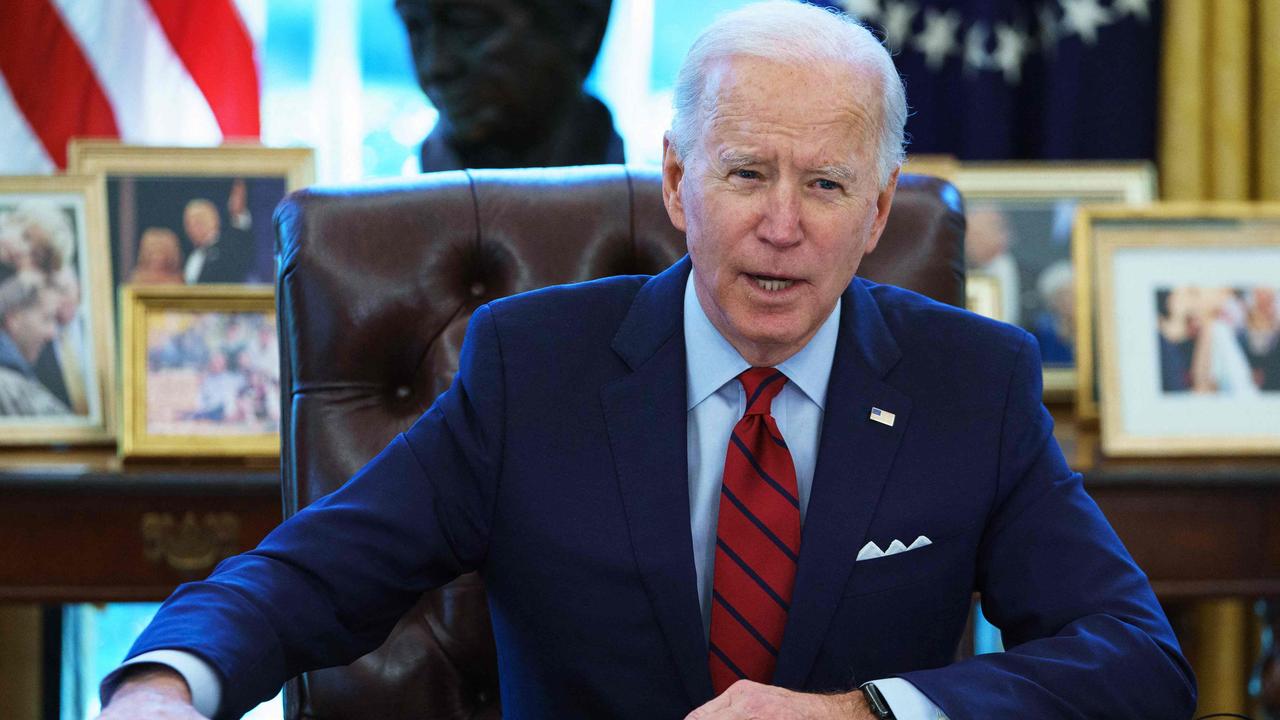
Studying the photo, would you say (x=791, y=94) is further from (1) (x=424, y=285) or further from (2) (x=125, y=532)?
(2) (x=125, y=532)

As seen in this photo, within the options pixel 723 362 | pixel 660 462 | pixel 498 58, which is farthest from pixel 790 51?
pixel 498 58

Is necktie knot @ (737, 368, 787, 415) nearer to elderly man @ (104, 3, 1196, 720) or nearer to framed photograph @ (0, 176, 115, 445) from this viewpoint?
elderly man @ (104, 3, 1196, 720)

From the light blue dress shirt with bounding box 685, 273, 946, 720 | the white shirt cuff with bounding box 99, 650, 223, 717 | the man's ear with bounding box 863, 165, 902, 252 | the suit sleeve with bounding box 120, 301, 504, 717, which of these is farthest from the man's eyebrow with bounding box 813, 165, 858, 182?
the white shirt cuff with bounding box 99, 650, 223, 717

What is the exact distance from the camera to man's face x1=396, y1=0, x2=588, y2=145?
8.05 ft

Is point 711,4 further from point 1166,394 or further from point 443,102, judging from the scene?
point 1166,394

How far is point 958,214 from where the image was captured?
1.82 metres

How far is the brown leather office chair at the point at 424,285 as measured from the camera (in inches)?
67.3

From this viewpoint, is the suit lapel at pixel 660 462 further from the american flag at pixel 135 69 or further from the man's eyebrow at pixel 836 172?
the american flag at pixel 135 69

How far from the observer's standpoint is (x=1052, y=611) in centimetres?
145

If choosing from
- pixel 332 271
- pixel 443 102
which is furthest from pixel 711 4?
pixel 332 271

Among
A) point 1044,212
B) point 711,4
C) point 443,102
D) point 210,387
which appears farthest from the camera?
point 711,4

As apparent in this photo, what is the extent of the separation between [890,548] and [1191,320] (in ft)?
4.10

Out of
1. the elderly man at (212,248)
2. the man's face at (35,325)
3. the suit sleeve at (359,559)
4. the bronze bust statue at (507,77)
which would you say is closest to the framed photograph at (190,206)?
the elderly man at (212,248)

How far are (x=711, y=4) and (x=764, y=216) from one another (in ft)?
6.12
